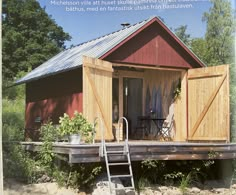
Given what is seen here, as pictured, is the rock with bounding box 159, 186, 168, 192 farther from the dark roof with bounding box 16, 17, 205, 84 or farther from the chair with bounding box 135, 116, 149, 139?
the chair with bounding box 135, 116, 149, 139

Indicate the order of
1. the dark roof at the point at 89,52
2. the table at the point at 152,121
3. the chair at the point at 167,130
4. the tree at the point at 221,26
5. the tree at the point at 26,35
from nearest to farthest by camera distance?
the tree at the point at 221,26
the tree at the point at 26,35
the dark roof at the point at 89,52
the chair at the point at 167,130
the table at the point at 152,121

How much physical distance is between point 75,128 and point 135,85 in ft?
12.6

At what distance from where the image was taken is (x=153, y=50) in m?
9.62

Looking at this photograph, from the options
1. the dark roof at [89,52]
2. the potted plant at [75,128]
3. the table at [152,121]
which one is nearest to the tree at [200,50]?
the dark roof at [89,52]

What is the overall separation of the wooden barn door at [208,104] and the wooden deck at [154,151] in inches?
A: 45.2

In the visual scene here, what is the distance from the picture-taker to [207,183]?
8070 millimetres

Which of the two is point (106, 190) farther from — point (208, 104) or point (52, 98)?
point (52, 98)

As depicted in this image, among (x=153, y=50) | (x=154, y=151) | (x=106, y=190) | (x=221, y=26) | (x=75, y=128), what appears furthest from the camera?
(x=153, y=50)

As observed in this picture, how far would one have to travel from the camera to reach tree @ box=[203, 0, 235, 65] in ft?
19.9

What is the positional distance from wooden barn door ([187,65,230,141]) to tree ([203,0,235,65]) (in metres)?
0.80

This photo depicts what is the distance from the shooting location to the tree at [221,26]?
6074 millimetres

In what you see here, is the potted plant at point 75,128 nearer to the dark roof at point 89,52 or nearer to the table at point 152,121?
the dark roof at point 89,52

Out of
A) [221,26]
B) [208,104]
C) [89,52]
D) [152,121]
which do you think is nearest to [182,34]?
[221,26]

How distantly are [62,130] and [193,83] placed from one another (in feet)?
12.3
